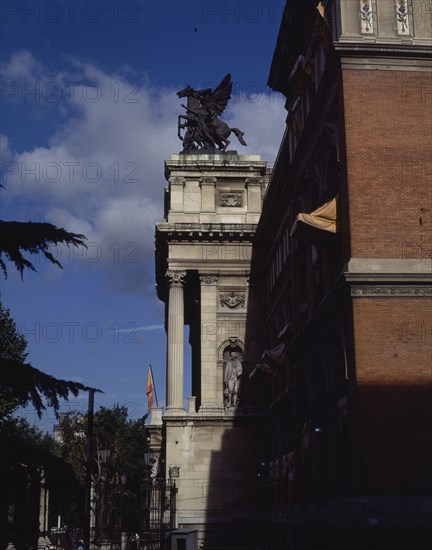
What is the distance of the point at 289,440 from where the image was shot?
41.8 metres

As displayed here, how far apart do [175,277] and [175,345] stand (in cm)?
431

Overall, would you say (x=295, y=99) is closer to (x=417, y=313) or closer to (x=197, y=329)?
(x=417, y=313)

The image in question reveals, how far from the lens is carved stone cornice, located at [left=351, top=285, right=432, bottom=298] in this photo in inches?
1051

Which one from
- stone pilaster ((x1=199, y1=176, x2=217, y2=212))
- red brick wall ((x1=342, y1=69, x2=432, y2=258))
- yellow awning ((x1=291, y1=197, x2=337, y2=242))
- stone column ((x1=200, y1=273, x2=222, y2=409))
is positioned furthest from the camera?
stone pilaster ((x1=199, y1=176, x2=217, y2=212))

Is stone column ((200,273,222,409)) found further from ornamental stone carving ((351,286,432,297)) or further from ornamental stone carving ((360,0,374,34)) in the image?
ornamental stone carving ((360,0,374,34))

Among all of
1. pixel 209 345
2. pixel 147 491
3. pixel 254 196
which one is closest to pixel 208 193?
pixel 254 196

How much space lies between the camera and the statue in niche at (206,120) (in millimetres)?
59656

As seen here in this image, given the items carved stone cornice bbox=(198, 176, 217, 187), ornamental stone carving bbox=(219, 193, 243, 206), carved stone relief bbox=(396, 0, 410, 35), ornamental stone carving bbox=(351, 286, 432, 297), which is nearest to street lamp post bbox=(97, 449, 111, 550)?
ornamental stone carving bbox=(351, 286, 432, 297)

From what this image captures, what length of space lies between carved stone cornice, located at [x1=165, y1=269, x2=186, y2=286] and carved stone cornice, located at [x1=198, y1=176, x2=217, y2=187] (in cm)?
640

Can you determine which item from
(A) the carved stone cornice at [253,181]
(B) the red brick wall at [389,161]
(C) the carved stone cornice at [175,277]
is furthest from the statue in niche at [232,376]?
(B) the red brick wall at [389,161]

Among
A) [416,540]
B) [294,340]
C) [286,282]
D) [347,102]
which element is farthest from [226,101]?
[416,540]

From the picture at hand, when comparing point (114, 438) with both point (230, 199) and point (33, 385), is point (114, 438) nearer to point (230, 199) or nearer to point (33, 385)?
point (230, 199)

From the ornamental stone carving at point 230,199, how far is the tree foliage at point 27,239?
45.1m

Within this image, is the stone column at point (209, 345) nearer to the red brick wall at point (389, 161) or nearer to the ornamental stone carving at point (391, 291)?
the ornamental stone carving at point (391, 291)
